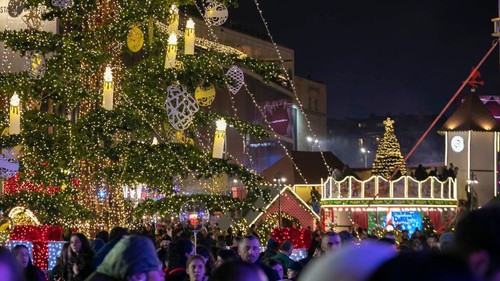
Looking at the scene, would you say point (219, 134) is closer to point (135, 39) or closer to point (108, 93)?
point (108, 93)

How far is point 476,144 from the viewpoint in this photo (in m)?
55.3

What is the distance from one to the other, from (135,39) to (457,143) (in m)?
33.8

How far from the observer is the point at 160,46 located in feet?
84.4

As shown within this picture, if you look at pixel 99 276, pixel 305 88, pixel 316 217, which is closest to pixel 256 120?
pixel 305 88

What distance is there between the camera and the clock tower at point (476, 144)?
54.9m

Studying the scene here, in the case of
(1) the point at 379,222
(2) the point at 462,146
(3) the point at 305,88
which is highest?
(3) the point at 305,88

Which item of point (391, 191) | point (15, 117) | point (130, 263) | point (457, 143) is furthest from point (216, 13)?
point (457, 143)

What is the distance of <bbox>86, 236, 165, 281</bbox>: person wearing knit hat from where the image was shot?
5.37 meters

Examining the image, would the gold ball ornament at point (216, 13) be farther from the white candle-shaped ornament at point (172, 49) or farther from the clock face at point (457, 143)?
the clock face at point (457, 143)

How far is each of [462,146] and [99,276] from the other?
51.1m

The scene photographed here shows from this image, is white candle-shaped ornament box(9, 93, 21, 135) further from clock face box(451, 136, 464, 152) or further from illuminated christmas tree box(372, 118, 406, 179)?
clock face box(451, 136, 464, 152)

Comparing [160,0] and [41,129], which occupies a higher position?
[160,0]

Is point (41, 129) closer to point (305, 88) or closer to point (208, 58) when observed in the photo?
point (208, 58)

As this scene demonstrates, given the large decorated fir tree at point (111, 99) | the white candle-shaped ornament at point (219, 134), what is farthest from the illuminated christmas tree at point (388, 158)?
the white candle-shaped ornament at point (219, 134)
